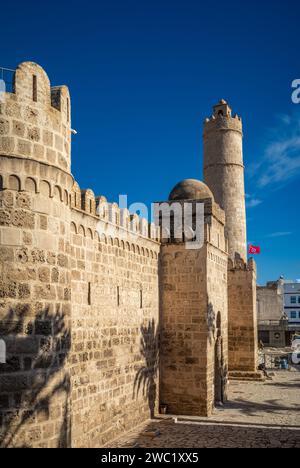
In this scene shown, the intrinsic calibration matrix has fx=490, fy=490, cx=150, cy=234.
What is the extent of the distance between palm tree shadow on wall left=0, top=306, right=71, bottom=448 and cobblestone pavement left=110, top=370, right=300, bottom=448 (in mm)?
4995

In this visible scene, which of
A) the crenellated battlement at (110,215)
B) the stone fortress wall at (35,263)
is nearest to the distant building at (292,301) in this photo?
the crenellated battlement at (110,215)

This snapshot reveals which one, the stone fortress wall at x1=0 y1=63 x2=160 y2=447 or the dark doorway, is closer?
the stone fortress wall at x1=0 y1=63 x2=160 y2=447

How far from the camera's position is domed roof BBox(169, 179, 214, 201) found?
51.0 ft

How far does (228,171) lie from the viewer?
23.4 metres

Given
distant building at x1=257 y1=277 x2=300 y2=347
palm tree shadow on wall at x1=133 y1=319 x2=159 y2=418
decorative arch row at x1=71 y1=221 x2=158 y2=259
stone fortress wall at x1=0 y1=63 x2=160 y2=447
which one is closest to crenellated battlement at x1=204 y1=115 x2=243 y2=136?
decorative arch row at x1=71 y1=221 x2=158 y2=259

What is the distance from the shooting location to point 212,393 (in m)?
13.5

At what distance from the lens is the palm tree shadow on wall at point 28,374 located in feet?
16.8

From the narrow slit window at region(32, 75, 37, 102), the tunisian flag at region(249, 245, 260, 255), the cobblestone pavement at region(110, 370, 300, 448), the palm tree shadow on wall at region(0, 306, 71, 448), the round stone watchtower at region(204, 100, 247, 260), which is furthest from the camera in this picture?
the tunisian flag at region(249, 245, 260, 255)

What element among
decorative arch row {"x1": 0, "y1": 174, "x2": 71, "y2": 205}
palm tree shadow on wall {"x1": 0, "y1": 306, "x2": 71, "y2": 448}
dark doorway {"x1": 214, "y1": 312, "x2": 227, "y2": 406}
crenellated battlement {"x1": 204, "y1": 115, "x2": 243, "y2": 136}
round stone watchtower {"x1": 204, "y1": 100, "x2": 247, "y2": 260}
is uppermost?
crenellated battlement {"x1": 204, "y1": 115, "x2": 243, "y2": 136}

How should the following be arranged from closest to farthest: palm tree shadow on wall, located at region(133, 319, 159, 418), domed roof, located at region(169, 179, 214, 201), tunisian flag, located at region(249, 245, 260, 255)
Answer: palm tree shadow on wall, located at region(133, 319, 159, 418), domed roof, located at region(169, 179, 214, 201), tunisian flag, located at region(249, 245, 260, 255)

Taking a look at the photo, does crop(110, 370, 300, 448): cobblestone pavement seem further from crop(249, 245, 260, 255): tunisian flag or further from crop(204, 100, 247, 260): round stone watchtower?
crop(249, 245, 260, 255): tunisian flag
